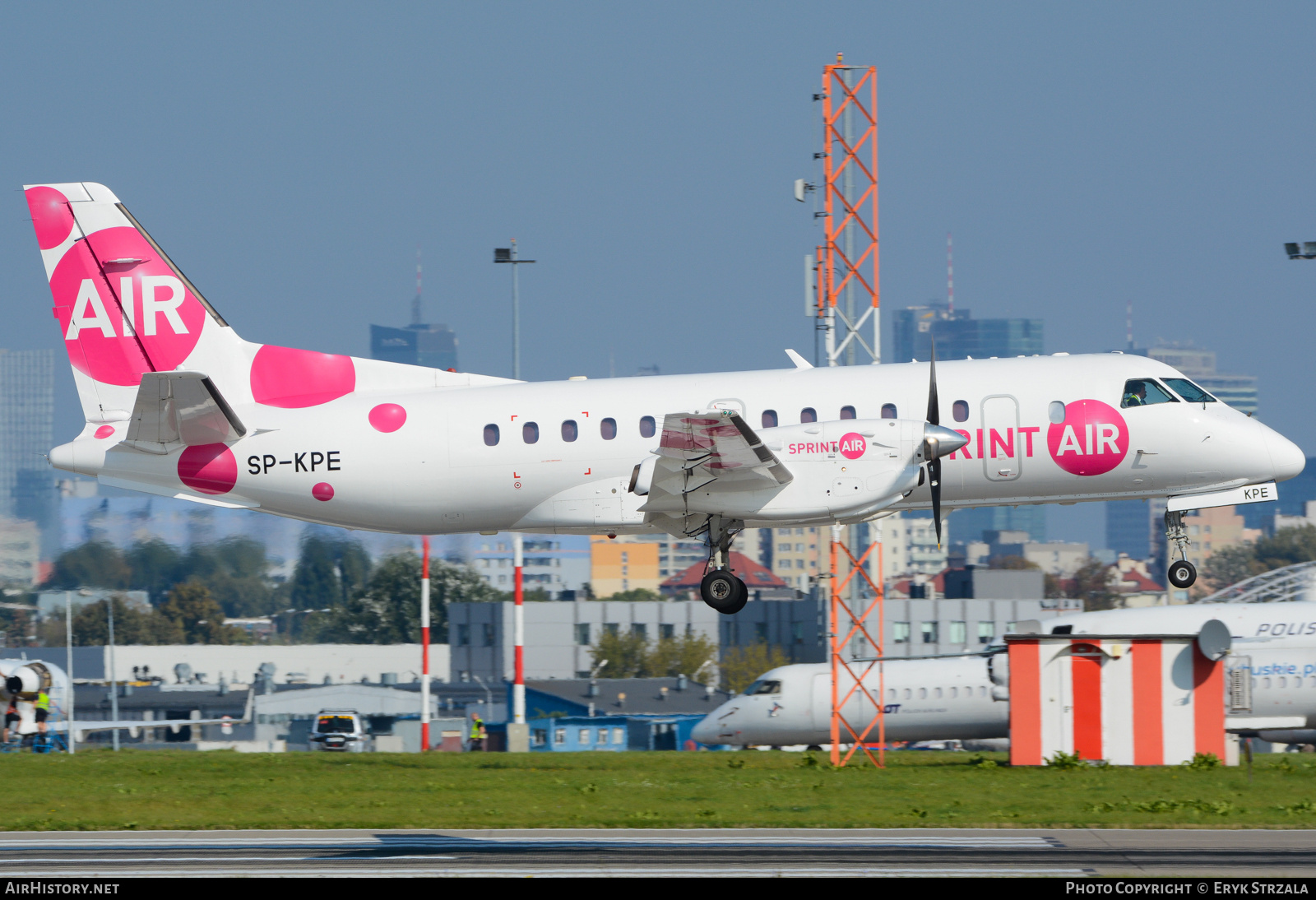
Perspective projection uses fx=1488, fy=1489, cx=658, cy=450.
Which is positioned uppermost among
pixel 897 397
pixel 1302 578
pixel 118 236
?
pixel 118 236

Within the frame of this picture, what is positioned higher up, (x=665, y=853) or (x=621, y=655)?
(x=665, y=853)

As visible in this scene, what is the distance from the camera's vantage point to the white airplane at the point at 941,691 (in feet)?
130

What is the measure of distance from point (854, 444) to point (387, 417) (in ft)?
24.0

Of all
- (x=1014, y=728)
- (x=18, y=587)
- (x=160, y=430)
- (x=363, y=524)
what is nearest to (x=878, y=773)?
(x=1014, y=728)

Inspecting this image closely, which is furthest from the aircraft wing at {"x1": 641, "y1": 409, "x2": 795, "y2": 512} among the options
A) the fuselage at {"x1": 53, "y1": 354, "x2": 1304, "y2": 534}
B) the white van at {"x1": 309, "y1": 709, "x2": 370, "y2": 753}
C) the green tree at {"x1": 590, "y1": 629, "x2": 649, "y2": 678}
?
the green tree at {"x1": 590, "y1": 629, "x2": 649, "y2": 678}

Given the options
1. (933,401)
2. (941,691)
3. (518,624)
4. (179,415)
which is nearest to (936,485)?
(933,401)

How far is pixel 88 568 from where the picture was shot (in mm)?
58562

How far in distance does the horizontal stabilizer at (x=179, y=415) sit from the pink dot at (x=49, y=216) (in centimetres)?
361

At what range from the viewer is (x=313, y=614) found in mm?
80812

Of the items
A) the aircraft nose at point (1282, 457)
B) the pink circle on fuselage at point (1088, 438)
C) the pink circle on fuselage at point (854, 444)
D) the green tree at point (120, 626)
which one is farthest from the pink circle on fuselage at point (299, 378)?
the green tree at point (120, 626)

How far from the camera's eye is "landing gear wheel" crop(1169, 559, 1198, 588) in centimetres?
2273

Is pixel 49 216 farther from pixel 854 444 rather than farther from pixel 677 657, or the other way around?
pixel 677 657

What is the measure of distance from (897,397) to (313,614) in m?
63.4
